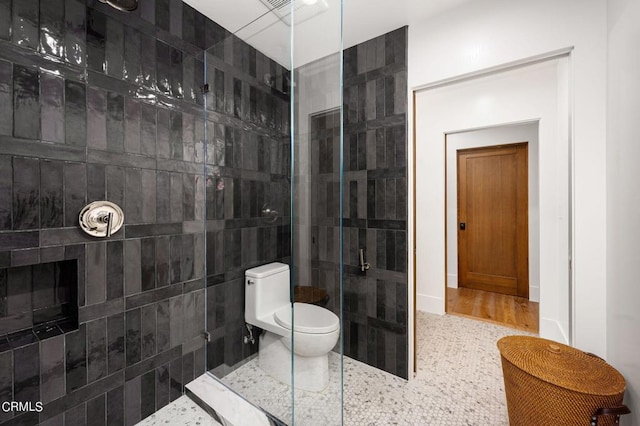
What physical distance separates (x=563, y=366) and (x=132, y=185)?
2.38m

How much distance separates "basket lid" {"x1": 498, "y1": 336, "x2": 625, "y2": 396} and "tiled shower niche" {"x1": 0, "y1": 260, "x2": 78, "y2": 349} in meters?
2.22

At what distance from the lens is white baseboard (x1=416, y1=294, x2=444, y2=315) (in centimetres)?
326

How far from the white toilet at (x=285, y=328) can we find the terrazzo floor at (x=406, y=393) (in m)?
0.07

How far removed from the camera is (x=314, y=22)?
141cm

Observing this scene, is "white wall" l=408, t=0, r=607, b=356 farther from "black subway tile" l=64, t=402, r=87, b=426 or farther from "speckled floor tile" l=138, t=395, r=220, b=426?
"black subway tile" l=64, t=402, r=87, b=426

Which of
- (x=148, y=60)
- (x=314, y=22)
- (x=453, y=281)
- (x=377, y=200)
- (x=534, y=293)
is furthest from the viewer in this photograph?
(x=453, y=281)

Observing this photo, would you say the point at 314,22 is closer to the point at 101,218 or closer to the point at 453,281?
the point at 101,218

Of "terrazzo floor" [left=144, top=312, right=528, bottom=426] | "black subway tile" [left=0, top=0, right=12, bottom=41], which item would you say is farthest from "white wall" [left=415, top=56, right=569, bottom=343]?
"black subway tile" [left=0, top=0, right=12, bottom=41]

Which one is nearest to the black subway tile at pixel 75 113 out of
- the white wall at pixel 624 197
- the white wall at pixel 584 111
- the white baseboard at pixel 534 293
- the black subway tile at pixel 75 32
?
the black subway tile at pixel 75 32

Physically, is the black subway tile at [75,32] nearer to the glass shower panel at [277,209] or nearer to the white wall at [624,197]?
the glass shower panel at [277,209]

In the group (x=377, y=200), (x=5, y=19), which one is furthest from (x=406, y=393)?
(x=5, y=19)

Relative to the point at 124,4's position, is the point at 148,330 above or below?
below

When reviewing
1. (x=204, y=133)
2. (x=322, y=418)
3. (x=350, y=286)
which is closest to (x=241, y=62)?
(x=204, y=133)

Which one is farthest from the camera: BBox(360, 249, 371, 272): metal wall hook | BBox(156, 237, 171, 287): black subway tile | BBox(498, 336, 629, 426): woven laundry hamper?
BBox(360, 249, 371, 272): metal wall hook
